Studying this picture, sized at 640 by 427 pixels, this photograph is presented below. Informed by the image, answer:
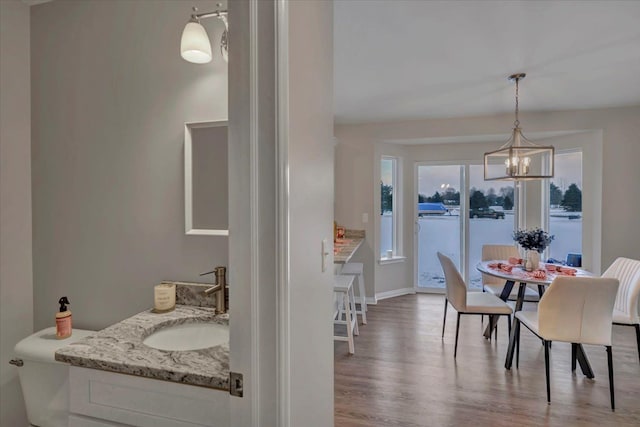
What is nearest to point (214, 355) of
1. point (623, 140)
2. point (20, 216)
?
point (20, 216)

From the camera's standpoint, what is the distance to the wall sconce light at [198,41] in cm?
144

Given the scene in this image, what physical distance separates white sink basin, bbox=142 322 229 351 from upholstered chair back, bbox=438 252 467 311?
2.28 m

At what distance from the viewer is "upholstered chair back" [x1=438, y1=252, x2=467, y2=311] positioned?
119 inches

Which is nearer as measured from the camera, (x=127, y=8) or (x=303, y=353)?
(x=303, y=353)

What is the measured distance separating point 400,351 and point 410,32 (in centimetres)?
261

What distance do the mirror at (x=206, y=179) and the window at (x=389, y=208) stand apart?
3.54 metres

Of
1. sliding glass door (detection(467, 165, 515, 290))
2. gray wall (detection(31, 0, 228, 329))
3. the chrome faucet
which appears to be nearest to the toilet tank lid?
Answer: gray wall (detection(31, 0, 228, 329))

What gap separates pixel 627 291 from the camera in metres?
2.68

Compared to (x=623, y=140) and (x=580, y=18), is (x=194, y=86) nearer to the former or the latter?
(x=580, y=18)

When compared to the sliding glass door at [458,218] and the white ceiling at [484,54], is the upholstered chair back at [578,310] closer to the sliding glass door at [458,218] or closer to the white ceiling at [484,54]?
the white ceiling at [484,54]

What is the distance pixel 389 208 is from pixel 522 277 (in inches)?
94.4

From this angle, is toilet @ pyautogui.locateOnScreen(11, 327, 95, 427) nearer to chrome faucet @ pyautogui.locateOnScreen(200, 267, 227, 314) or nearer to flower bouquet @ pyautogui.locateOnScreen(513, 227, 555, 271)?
chrome faucet @ pyautogui.locateOnScreen(200, 267, 227, 314)

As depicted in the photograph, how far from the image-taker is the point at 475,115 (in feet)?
14.2

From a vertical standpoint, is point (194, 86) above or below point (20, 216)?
above
